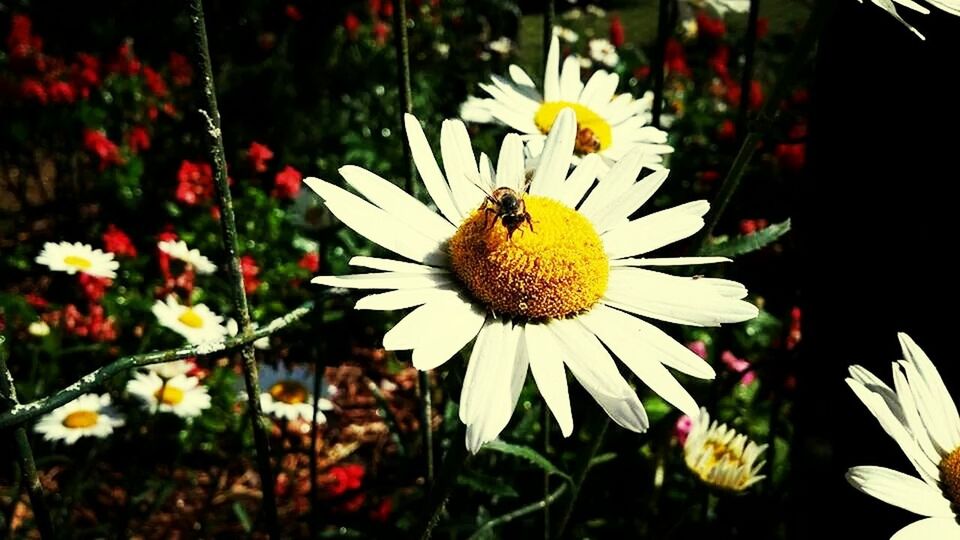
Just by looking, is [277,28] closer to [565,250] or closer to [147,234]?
[147,234]

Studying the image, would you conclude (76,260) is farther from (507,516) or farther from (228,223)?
(228,223)

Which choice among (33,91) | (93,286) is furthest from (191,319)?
(33,91)

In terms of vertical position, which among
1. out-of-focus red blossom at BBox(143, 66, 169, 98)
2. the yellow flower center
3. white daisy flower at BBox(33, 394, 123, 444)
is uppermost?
out-of-focus red blossom at BBox(143, 66, 169, 98)

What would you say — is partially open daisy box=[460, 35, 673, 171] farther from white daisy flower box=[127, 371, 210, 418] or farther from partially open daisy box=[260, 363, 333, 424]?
white daisy flower box=[127, 371, 210, 418]

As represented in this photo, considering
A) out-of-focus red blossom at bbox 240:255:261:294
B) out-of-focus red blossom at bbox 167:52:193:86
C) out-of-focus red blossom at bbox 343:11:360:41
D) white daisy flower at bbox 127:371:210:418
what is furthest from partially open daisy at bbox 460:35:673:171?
out-of-focus red blossom at bbox 343:11:360:41

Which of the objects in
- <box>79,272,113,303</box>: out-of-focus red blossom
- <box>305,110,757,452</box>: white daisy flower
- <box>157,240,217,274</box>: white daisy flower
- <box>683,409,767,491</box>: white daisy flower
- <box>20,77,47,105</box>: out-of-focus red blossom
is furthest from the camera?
<box>20,77,47,105</box>: out-of-focus red blossom

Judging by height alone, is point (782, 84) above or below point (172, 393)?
above

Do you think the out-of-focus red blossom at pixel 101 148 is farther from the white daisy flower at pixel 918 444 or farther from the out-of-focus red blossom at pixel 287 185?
the white daisy flower at pixel 918 444
